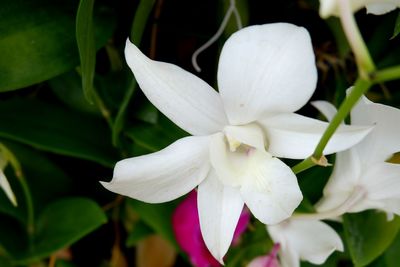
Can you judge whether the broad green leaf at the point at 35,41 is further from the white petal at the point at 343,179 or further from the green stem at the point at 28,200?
the white petal at the point at 343,179

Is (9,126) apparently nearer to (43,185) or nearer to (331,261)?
(43,185)

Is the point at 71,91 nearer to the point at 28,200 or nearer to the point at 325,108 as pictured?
the point at 28,200

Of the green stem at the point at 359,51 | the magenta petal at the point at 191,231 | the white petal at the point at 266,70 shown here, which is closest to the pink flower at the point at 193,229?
the magenta petal at the point at 191,231

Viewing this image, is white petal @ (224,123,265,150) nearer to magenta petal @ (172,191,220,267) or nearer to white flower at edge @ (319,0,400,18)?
white flower at edge @ (319,0,400,18)

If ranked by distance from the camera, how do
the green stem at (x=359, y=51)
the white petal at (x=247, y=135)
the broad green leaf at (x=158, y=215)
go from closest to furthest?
the green stem at (x=359, y=51) < the white petal at (x=247, y=135) < the broad green leaf at (x=158, y=215)

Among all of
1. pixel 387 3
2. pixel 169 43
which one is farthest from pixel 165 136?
pixel 387 3

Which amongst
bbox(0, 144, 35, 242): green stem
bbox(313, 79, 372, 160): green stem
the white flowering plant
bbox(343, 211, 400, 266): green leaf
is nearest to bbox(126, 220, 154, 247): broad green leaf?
the white flowering plant

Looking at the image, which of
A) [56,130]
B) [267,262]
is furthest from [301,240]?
[56,130]
